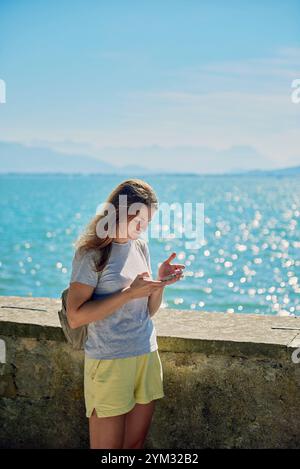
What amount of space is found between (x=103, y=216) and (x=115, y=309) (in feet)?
1.24

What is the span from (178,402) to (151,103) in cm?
8057

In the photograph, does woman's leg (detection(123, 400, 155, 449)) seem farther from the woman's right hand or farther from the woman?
the woman's right hand

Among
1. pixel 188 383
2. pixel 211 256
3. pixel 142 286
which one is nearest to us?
pixel 142 286

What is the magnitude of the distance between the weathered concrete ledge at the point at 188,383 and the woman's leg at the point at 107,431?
1.60 feet

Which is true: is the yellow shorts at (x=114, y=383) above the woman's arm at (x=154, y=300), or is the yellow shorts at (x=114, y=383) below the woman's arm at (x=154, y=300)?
below

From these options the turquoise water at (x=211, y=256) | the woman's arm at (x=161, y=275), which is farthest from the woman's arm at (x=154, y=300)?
the turquoise water at (x=211, y=256)

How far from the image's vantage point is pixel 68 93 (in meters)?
81.9

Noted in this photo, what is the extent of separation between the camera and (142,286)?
3270 mm

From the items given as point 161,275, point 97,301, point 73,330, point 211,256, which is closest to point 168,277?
point 161,275

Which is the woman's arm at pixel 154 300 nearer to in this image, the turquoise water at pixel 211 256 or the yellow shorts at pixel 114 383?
the yellow shorts at pixel 114 383

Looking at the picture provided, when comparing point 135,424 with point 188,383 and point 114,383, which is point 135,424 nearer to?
point 114,383

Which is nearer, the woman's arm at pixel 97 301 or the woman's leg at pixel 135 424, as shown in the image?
the woman's arm at pixel 97 301

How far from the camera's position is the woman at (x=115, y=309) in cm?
330

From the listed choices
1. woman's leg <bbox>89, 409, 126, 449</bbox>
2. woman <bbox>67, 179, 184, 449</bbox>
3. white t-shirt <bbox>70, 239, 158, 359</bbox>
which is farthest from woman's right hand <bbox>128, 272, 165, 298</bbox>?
woman's leg <bbox>89, 409, 126, 449</bbox>
